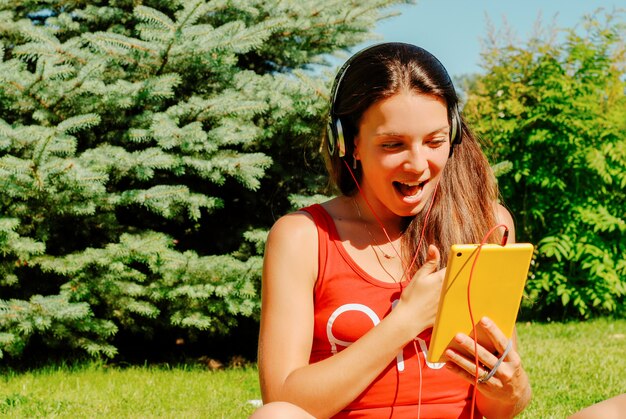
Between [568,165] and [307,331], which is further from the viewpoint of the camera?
[568,165]

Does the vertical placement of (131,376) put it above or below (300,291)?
below

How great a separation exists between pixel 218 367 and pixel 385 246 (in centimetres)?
267

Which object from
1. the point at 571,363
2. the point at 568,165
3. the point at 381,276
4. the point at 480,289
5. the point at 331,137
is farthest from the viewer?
the point at 568,165

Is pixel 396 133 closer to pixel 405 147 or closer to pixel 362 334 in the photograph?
pixel 405 147

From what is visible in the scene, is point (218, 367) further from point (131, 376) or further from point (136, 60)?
point (136, 60)

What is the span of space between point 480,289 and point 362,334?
337 mm

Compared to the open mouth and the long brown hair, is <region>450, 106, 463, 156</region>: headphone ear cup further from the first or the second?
the open mouth

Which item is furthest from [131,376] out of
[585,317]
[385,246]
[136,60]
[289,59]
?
[585,317]

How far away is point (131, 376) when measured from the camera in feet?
13.0

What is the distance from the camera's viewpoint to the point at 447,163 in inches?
82.1

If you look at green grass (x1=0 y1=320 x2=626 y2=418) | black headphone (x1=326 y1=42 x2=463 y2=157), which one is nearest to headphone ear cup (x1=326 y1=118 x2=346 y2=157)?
black headphone (x1=326 y1=42 x2=463 y2=157)

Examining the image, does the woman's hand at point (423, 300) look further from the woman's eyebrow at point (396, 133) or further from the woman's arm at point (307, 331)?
the woman's eyebrow at point (396, 133)

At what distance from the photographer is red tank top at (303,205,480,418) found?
1.76m

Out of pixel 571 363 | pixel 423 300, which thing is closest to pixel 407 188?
pixel 423 300
